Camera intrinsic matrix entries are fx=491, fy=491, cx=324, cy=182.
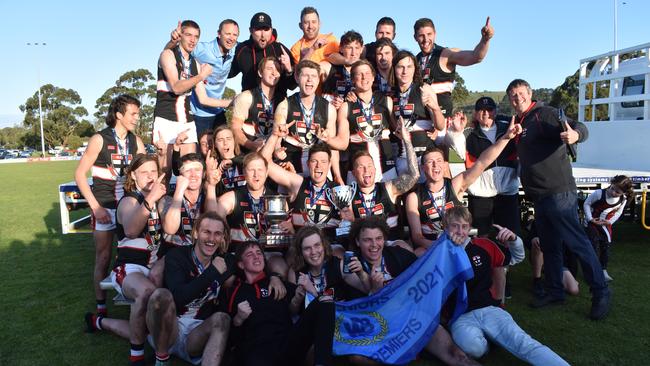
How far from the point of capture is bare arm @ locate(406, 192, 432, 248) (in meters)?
4.59

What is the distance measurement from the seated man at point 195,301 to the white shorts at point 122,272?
0.43 meters

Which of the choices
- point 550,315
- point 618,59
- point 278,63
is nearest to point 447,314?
point 550,315

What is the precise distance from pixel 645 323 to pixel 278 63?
14.4 feet

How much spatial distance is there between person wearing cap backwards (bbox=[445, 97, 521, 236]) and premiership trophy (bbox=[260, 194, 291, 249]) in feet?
7.37

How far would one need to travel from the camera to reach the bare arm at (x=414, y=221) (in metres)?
4.59

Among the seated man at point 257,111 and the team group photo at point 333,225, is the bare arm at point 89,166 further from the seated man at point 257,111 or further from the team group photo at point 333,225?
the seated man at point 257,111

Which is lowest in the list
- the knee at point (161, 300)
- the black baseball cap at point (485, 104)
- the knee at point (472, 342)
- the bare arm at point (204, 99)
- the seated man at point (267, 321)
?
the knee at point (472, 342)

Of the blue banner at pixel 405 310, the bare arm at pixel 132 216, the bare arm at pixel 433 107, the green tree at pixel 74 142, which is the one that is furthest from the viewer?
the green tree at pixel 74 142

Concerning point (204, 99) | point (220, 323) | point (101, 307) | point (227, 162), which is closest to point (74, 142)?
point (204, 99)

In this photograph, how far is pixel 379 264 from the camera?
3.98 metres

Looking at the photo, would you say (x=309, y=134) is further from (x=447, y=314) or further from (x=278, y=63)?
(x=447, y=314)

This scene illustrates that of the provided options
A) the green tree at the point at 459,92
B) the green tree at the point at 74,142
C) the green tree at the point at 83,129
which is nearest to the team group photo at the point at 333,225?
the green tree at the point at 459,92

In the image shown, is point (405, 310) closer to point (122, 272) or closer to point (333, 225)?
point (333, 225)

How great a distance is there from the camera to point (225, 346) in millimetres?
3436
